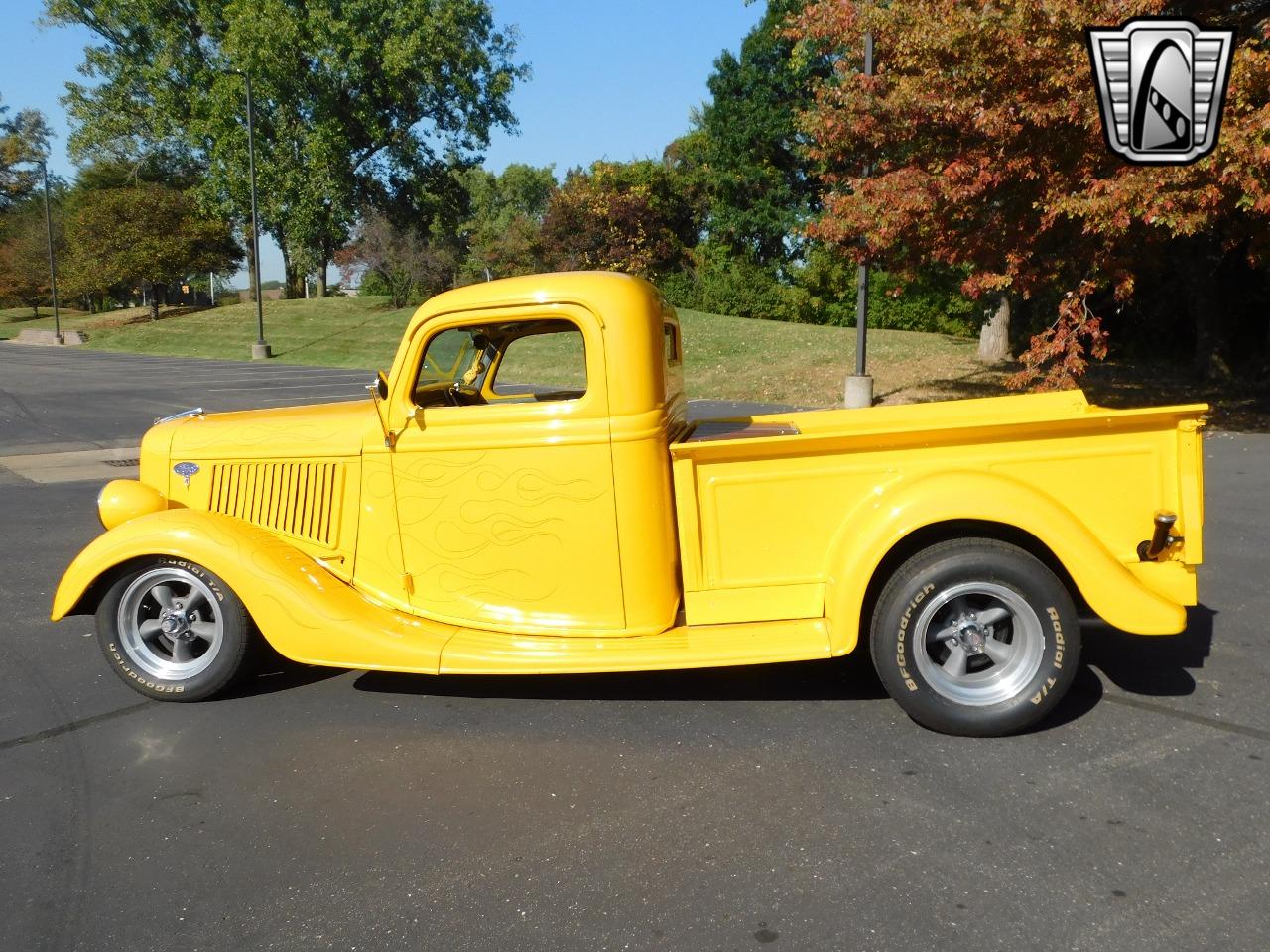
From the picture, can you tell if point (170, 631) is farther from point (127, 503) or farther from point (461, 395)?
point (461, 395)

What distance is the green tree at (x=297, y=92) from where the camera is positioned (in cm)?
3903

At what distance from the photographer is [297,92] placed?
1561 inches

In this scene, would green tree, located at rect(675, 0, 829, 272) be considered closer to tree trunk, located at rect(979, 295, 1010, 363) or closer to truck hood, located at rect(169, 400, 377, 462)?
tree trunk, located at rect(979, 295, 1010, 363)

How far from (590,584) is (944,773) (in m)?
1.58

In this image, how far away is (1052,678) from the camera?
3936mm

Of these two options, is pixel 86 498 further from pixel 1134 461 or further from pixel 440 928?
pixel 1134 461

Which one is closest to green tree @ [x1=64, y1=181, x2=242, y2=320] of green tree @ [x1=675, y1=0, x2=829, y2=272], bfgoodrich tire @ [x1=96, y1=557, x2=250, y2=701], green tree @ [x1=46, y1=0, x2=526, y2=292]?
green tree @ [x1=46, y1=0, x2=526, y2=292]

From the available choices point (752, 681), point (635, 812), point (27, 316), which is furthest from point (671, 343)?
point (27, 316)

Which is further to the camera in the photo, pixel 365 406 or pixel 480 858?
pixel 365 406

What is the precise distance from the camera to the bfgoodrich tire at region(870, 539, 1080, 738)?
154 inches

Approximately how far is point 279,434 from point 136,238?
42622mm

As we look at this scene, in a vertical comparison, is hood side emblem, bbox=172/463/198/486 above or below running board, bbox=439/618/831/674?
above

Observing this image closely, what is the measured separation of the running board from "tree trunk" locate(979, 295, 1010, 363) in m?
18.7

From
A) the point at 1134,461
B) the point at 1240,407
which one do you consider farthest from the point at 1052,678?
the point at 1240,407
